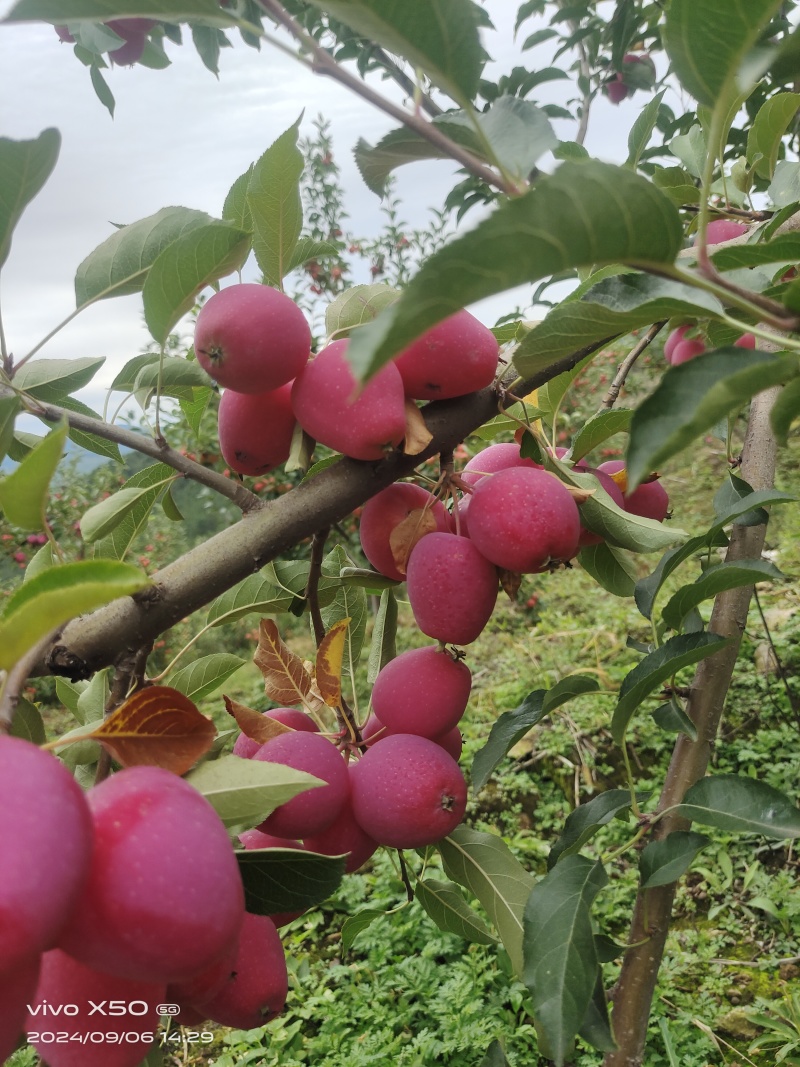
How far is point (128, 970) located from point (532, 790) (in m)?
1.67

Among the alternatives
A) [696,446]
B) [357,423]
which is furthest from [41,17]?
[696,446]

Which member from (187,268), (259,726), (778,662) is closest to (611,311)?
(187,268)

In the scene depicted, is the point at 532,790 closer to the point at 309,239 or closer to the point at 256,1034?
the point at 256,1034

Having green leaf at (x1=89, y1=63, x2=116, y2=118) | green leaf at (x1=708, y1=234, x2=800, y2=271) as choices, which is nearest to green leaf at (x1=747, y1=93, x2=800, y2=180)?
green leaf at (x1=708, y1=234, x2=800, y2=271)

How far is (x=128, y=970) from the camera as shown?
32 cm

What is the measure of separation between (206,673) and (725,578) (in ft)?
1.50

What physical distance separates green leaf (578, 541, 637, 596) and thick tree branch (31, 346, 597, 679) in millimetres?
221

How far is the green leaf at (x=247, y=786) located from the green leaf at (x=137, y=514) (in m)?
0.24

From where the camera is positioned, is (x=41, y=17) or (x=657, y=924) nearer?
(x=41, y=17)

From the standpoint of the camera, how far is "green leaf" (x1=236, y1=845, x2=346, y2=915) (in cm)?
46

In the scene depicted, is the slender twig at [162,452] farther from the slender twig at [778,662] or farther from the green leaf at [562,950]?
the slender twig at [778,662]

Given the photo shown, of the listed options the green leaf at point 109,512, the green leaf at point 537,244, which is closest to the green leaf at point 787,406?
the green leaf at point 537,244

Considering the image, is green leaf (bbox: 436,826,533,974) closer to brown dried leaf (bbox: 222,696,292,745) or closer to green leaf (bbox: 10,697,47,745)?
brown dried leaf (bbox: 222,696,292,745)

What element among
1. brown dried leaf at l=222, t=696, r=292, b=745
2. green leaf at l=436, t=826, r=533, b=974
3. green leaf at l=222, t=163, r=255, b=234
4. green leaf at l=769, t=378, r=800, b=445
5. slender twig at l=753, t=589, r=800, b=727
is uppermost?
green leaf at l=222, t=163, r=255, b=234
